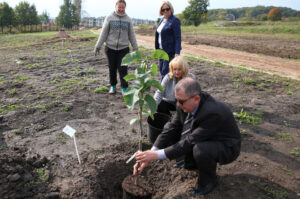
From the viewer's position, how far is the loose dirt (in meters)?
2.41

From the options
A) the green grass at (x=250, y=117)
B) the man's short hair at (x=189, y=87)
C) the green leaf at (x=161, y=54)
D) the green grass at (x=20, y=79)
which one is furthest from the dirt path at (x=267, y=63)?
the green grass at (x=20, y=79)

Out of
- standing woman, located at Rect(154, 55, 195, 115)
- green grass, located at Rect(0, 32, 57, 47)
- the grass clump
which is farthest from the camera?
green grass, located at Rect(0, 32, 57, 47)

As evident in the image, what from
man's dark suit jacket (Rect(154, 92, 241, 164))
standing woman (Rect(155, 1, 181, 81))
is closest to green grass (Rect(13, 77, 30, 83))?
standing woman (Rect(155, 1, 181, 81))

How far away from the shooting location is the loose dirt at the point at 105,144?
241 centimetres

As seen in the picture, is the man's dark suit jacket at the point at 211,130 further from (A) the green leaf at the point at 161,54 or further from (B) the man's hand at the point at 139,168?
(A) the green leaf at the point at 161,54

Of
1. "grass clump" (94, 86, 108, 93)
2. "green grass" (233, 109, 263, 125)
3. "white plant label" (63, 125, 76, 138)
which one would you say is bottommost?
"green grass" (233, 109, 263, 125)

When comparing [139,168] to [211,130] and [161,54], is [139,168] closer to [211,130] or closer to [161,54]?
[211,130]

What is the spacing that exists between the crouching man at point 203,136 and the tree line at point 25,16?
3124cm

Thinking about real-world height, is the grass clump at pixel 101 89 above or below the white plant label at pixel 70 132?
above

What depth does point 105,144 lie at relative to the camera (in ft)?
10.7

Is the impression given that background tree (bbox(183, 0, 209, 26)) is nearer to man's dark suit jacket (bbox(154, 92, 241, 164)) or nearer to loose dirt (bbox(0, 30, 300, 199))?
loose dirt (bbox(0, 30, 300, 199))

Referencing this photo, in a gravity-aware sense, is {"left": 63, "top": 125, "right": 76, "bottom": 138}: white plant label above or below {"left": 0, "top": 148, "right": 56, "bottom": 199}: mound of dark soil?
above

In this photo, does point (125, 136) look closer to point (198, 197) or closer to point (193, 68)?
point (198, 197)

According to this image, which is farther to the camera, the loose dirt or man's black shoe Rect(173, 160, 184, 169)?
man's black shoe Rect(173, 160, 184, 169)
